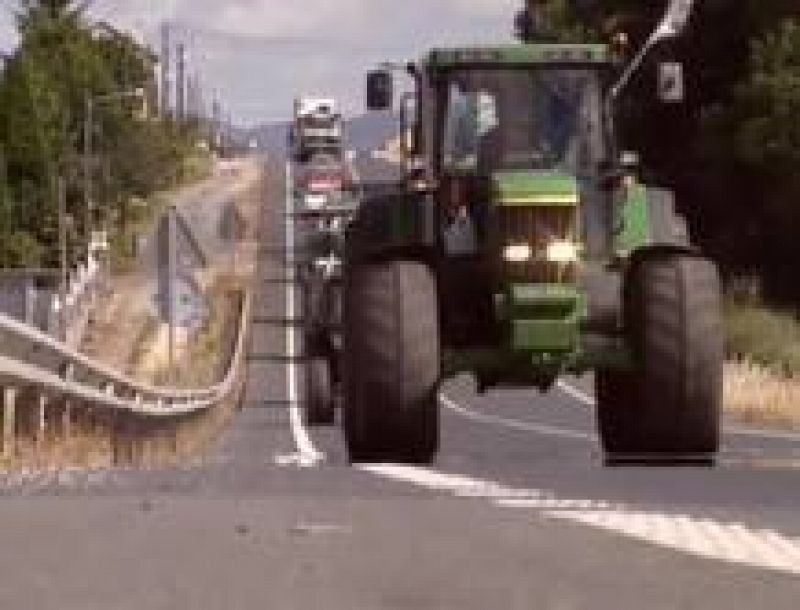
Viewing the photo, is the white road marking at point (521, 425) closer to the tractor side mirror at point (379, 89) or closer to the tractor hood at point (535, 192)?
the tractor side mirror at point (379, 89)

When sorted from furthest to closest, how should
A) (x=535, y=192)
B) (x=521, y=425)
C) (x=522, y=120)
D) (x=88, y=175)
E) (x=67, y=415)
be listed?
1. (x=88, y=175)
2. (x=521, y=425)
3. (x=67, y=415)
4. (x=522, y=120)
5. (x=535, y=192)

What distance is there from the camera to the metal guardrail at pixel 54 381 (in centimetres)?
1739

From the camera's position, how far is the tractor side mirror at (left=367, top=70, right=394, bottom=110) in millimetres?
18250

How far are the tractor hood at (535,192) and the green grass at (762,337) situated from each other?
43.7 metres

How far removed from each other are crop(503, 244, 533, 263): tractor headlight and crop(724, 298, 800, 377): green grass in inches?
1722

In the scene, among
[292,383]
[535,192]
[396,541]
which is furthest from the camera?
[292,383]

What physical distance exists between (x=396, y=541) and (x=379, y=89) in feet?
32.8

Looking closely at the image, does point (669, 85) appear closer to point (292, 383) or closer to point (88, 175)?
point (292, 383)

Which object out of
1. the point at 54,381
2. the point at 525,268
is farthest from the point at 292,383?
the point at 525,268

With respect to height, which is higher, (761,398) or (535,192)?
(535,192)

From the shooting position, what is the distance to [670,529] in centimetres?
918

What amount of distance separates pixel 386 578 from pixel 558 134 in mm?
10552

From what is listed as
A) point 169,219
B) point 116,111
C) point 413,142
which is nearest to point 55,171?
point 116,111

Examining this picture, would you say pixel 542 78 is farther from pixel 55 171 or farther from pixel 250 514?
pixel 55 171
